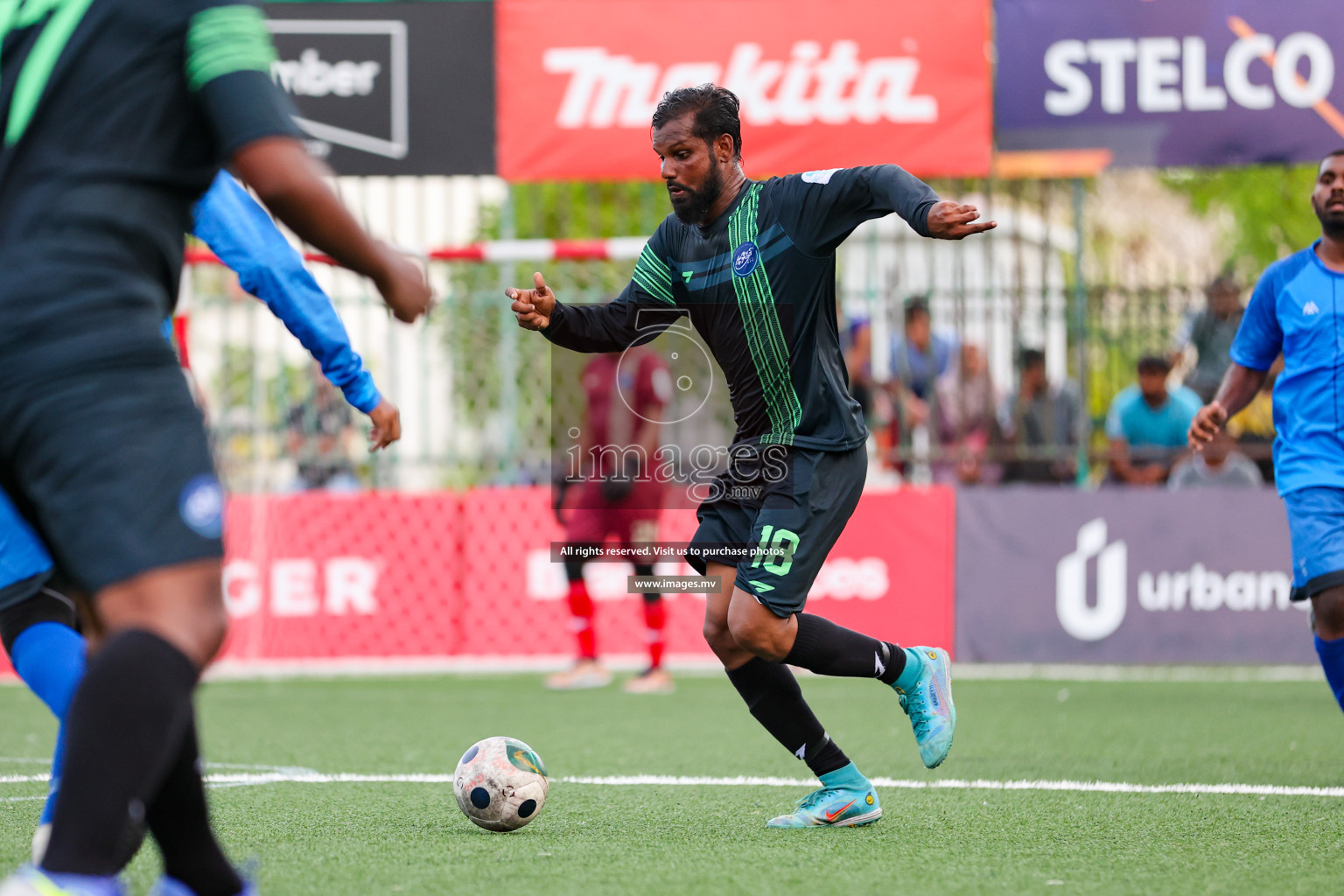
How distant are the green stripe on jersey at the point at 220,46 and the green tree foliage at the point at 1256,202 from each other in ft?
60.5

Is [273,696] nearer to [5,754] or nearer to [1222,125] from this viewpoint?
[5,754]

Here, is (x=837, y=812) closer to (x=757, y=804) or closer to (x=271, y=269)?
(x=757, y=804)

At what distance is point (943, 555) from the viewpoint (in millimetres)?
10797

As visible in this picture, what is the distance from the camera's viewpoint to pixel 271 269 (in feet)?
13.1

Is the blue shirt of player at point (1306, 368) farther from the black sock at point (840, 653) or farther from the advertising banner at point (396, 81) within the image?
the advertising banner at point (396, 81)

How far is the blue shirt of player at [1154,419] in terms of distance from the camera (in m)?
11.1

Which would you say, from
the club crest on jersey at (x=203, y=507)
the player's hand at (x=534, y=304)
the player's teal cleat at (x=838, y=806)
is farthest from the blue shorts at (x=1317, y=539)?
the club crest on jersey at (x=203, y=507)

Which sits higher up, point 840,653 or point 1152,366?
point 1152,366

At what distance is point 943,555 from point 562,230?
4.60 meters

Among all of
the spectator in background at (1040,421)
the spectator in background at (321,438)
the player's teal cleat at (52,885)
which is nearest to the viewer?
the player's teal cleat at (52,885)

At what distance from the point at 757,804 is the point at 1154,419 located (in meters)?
6.82

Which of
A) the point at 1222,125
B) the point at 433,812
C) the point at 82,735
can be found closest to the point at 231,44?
the point at 82,735


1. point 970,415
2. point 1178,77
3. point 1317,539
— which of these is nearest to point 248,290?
point 1317,539

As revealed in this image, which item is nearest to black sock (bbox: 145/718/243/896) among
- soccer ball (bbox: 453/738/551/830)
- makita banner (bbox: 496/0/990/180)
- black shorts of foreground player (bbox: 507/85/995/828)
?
soccer ball (bbox: 453/738/551/830)
